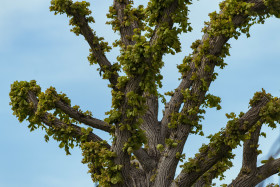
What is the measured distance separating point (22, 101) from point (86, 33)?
293cm

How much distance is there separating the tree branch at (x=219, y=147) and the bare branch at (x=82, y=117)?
2.60m

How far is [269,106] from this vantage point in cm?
898

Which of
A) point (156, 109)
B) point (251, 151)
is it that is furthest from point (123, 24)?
point (251, 151)

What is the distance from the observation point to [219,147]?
9328mm

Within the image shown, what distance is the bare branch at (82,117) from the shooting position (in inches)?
402

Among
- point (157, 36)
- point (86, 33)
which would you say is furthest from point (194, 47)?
point (86, 33)

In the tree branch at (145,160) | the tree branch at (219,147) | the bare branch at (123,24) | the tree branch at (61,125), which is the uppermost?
the bare branch at (123,24)

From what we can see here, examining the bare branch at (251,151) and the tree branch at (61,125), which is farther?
the bare branch at (251,151)

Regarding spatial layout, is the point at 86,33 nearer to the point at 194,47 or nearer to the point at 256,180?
the point at 194,47

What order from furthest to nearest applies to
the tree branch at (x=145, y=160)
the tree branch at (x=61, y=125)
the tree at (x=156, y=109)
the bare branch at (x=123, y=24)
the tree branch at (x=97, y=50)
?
the bare branch at (x=123, y=24) < the tree branch at (x=97, y=50) < the tree branch at (x=145, y=160) < the tree branch at (x=61, y=125) < the tree at (x=156, y=109)

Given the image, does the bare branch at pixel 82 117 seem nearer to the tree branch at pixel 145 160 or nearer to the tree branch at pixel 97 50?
the tree branch at pixel 145 160

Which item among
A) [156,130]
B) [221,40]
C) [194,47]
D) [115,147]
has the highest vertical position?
[194,47]

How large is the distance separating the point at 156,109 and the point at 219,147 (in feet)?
11.3

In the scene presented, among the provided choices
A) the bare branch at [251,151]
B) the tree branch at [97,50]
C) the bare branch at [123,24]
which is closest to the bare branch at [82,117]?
the tree branch at [97,50]
